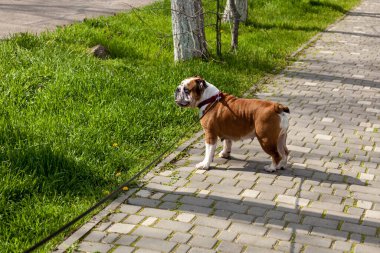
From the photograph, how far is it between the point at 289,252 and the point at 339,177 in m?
2.00

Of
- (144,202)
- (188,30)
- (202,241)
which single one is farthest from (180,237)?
(188,30)

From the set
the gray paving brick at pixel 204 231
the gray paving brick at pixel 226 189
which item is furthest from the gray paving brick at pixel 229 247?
the gray paving brick at pixel 226 189

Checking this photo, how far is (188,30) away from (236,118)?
201 inches

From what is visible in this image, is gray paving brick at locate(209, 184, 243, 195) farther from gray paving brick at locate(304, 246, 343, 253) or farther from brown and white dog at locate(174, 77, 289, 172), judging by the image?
gray paving brick at locate(304, 246, 343, 253)

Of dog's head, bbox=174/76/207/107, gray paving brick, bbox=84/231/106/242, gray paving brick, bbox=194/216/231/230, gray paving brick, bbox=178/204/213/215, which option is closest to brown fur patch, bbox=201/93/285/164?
dog's head, bbox=174/76/207/107

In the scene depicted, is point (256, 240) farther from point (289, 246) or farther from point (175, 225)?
point (175, 225)

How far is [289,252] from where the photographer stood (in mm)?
5156

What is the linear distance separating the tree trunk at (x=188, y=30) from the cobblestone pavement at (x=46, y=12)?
1979mm

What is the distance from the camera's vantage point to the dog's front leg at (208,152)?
7.03m

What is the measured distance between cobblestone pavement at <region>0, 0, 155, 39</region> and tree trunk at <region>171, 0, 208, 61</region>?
1979 millimetres

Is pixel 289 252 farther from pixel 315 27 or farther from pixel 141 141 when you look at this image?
A: pixel 315 27

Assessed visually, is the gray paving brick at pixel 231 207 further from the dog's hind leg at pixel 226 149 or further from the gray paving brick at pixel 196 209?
the dog's hind leg at pixel 226 149

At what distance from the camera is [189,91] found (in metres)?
6.91

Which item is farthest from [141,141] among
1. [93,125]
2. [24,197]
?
[24,197]
